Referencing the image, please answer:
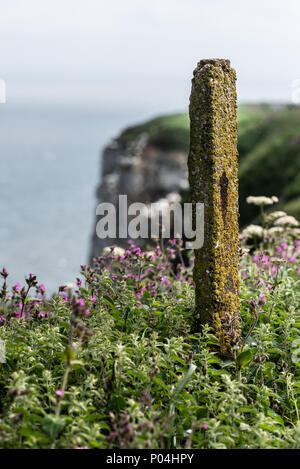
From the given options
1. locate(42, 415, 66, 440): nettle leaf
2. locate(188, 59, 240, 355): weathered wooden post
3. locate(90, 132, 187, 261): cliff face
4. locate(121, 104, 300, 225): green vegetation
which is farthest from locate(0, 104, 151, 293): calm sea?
locate(42, 415, 66, 440): nettle leaf

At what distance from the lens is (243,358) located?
471cm

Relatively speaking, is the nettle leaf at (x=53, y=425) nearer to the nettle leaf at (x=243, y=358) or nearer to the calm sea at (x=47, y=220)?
the nettle leaf at (x=243, y=358)

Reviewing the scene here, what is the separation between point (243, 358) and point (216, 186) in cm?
164

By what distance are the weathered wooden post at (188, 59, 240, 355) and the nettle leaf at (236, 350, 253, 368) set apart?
333 mm

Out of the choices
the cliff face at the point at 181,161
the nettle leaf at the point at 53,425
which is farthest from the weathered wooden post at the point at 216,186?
the cliff face at the point at 181,161

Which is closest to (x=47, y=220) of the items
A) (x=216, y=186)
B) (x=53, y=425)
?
(x=216, y=186)

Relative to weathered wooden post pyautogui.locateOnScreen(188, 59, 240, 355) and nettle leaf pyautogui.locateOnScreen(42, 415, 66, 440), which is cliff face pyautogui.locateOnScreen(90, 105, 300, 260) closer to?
weathered wooden post pyautogui.locateOnScreen(188, 59, 240, 355)

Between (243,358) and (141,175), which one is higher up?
(141,175)

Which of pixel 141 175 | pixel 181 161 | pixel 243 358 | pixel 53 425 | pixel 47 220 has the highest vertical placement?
pixel 47 220

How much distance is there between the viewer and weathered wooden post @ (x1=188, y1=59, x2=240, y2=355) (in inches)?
201

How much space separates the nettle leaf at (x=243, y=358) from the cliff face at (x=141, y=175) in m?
22.1

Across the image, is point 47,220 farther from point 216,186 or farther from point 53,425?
point 53,425

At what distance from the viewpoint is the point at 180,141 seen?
3375cm

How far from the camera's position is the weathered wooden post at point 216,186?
16.8 feet
